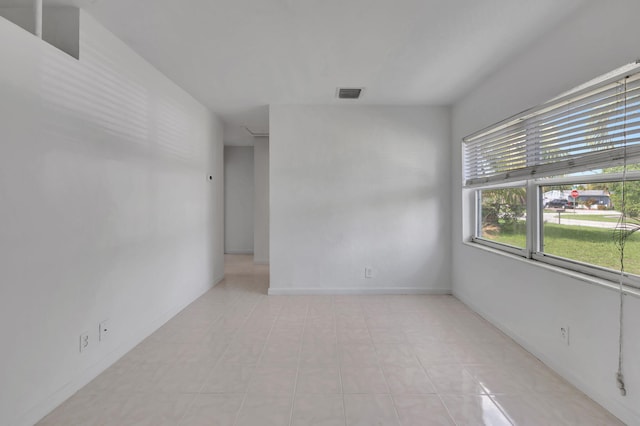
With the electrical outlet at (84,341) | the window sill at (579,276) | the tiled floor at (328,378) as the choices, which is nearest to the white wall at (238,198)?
the tiled floor at (328,378)

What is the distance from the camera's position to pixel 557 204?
8.25ft

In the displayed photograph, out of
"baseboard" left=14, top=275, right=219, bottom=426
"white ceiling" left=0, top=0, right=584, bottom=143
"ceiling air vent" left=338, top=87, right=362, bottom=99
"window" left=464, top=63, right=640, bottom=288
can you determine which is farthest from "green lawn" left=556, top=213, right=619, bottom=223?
"baseboard" left=14, top=275, right=219, bottom=426

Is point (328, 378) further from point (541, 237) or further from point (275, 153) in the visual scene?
point (275, 153)

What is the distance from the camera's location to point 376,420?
1798mm

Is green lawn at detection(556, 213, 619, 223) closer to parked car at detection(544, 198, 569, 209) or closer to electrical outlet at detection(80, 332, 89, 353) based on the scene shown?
parked car at detection(544, 198, 569, 209)

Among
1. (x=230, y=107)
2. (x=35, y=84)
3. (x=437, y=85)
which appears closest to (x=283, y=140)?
(x=230, y=107)

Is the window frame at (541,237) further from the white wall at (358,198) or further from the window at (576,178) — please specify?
the white wall at (358,198)

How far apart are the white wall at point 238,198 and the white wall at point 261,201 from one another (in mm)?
1271

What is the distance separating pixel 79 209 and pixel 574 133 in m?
3.56

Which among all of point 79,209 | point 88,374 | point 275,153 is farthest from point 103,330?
point 275,153

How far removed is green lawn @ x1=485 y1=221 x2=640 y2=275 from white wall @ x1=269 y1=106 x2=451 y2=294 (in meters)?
1.53

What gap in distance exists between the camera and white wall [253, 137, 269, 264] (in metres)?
6.77

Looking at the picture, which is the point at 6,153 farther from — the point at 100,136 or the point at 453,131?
the point at 453,131

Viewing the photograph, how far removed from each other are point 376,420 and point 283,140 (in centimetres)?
341
